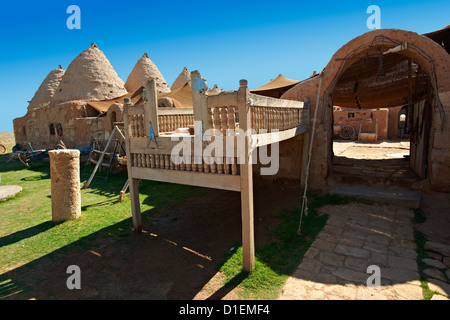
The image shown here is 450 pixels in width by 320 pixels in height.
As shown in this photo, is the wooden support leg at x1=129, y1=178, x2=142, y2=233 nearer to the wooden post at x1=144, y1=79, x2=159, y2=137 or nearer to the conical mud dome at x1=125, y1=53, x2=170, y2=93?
the wooden post at x1=144, y1=79, x2=159, y2=137

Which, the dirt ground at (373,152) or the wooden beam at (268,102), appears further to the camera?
the dirt ground at (373,152)

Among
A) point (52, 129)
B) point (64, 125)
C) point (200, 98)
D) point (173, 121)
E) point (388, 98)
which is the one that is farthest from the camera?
point (52, 129)

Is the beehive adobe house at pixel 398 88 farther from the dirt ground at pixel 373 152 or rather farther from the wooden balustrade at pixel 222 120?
the wooden balustrade at pixel 222 120

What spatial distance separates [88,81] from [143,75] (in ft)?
16.3

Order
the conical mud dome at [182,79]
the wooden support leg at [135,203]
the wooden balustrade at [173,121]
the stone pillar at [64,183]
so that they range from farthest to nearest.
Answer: the conical mud dome at [182,79] < the stone pillar at [64,183] < the wooden balustrade at [173,121] < the wooden support leg at [135,203]

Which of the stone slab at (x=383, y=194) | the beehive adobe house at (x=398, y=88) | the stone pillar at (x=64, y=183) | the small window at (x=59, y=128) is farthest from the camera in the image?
the small window at (x=59, y=128)

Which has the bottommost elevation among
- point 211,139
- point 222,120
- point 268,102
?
point 211,139

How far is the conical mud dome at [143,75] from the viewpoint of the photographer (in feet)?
69.7

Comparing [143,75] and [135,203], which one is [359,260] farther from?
[143,75]

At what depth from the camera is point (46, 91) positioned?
2031 cm

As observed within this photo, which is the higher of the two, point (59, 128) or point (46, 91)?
point (46, 91)

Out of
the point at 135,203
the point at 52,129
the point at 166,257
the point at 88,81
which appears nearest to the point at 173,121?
the point at 135,203

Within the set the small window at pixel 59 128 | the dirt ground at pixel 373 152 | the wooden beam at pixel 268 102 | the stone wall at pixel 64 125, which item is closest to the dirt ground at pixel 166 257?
the wooden beam at pixel 268 102

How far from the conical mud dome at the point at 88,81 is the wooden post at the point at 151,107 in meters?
14.9
